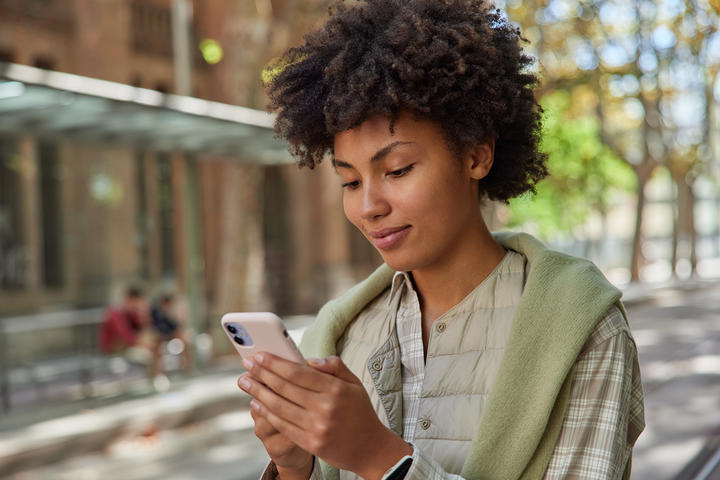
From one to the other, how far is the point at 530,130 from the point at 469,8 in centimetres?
35

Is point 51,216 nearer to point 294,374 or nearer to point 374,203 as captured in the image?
point 374,203

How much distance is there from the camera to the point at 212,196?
837 inches

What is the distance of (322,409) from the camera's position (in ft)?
5.20

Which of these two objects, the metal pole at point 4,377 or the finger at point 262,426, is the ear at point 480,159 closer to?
the finger at point 262,426

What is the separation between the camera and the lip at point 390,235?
1888 mm

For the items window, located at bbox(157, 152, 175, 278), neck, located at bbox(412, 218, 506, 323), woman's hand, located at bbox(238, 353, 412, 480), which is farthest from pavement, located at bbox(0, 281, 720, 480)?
window, located at bbox(157, 152, 175, 278)

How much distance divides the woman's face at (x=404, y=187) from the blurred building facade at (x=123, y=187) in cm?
865

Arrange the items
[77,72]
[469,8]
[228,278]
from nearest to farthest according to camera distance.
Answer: [469,8], [228,278], [77,72]

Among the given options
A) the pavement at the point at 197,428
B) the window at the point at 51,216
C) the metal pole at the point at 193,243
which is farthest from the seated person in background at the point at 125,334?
the window at the point at 51,216

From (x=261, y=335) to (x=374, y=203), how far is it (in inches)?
15.1

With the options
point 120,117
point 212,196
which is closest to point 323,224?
point 212,196

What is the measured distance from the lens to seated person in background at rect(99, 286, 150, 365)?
11.6 meters

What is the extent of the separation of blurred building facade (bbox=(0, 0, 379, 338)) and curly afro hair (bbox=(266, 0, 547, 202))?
8.41 meters

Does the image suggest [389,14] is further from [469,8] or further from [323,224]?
[323,224]
